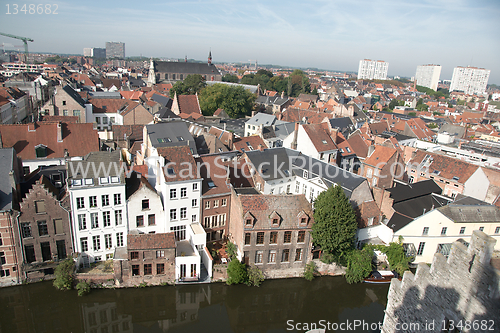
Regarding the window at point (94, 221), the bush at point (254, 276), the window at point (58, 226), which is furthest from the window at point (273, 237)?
the window at point (58, 226)

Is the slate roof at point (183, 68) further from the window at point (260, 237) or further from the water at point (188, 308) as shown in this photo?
the water at point (188, 308)

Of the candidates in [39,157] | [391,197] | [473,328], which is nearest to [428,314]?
[473,328]

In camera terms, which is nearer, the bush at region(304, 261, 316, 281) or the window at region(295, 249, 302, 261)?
the bush at region(304, 261, 316, 281)

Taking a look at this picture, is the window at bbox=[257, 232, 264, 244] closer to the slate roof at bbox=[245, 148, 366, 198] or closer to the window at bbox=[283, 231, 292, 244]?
the window at bbox=[283, 231, 292, 244]

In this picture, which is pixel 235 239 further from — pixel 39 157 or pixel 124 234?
pixel 39 157

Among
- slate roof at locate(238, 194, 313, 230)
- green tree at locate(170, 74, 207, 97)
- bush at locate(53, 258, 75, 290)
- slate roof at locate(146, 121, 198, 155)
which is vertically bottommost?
bush at locate(53, 258, 75, 290)

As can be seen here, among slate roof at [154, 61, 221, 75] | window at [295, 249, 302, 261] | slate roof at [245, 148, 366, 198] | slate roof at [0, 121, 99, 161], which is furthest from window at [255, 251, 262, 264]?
slate roof at [154, 61, 221, 75]
